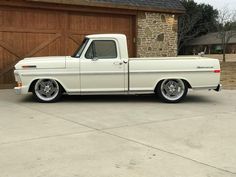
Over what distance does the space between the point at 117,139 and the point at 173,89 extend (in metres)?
4.58

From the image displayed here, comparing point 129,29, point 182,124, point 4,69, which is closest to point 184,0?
point 129,29

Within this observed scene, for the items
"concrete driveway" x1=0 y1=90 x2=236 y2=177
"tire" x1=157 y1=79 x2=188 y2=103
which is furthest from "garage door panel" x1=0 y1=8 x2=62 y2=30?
"tire" x1=157 y1=79 x2=188 y2=103

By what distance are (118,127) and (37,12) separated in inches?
319

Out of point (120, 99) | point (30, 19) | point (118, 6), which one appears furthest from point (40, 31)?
point (120, 99)

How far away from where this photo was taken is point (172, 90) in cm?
→ 1070

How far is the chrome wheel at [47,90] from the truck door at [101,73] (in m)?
0.73

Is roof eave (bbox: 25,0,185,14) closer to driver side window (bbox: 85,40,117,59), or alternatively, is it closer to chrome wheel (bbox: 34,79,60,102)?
driver side window (bbox: 85,40,117,59)

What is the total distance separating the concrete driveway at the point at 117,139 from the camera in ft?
16.4

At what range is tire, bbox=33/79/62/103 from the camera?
1047 centimetres

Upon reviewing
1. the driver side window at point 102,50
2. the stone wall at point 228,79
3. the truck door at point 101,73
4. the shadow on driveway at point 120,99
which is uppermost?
the driver side window at point 102,50

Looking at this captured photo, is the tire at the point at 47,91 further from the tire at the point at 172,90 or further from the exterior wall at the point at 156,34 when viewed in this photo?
the exterior wall at the point at 156,34

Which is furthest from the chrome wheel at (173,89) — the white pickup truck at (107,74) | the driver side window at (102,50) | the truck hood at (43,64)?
the truck hood at (43,64)

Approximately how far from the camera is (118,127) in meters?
7.40

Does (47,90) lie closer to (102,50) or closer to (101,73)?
(101,73)
